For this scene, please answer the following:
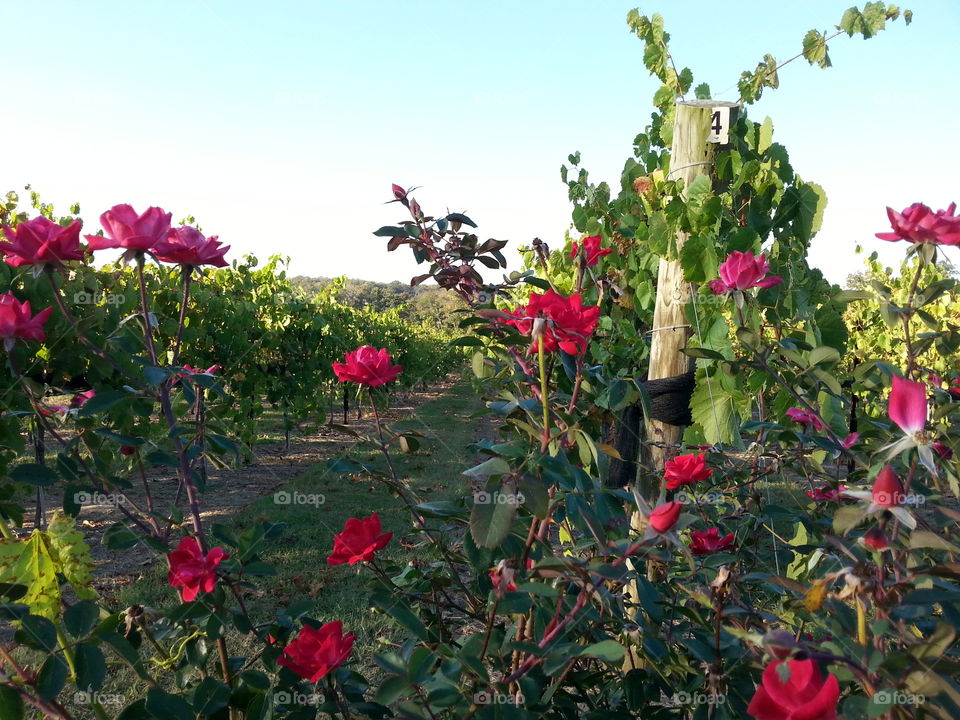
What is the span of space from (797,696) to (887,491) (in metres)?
0.26

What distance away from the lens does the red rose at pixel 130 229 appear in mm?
1239

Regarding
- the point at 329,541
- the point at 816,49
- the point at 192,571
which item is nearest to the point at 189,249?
the point at 192,571

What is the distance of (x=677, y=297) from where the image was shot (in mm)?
2408

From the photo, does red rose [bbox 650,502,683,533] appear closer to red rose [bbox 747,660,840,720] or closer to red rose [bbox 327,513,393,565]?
red rose [bbox 747,660,840,720]

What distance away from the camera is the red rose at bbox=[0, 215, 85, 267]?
1255mm

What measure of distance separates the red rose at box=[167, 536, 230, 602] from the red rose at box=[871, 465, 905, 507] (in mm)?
1130

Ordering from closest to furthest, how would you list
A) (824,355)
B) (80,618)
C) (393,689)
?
(393,689)
(80,618)
(824,355)

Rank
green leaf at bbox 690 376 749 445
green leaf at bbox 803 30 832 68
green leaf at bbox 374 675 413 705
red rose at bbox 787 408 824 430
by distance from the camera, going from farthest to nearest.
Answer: green leaf at bbox 803 30 832 68, green leaf at bbox 690 376 749 445, red rose at bbox 787 408 824 430, green leaf at bbox 374 675 413 705

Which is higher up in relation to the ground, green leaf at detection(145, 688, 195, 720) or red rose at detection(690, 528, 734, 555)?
red rose at detection(690, 528, 734, 555)

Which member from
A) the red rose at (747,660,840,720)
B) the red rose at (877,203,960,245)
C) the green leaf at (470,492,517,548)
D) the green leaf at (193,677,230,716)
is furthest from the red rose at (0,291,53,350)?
the red rose at (877,203,960,245)

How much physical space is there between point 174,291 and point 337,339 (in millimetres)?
3927

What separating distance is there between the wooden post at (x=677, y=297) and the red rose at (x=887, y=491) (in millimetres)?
1490

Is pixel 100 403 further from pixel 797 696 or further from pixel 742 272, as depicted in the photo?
pixel 742 272

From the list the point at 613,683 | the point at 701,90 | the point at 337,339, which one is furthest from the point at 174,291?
the point at 613,683
